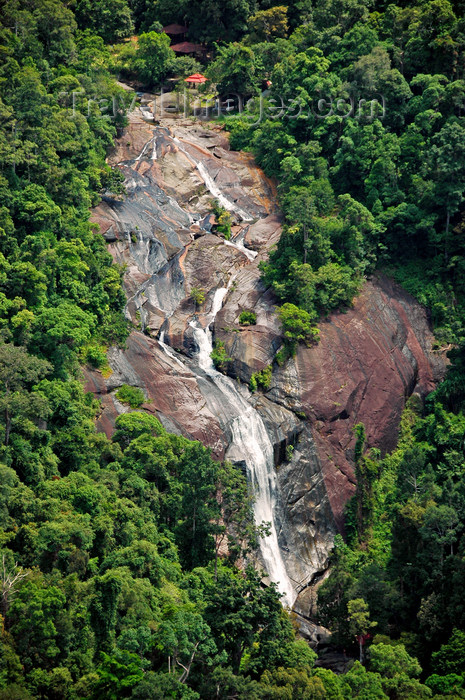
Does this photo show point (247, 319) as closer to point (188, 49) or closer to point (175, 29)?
point (188, 49)

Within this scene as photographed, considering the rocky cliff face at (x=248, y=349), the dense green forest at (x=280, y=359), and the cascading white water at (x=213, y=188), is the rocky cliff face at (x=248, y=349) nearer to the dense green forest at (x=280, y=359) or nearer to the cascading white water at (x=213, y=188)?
the cascading white water at (x=213, y=188)

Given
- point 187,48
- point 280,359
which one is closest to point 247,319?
point 280,359

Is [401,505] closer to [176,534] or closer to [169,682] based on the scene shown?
[176,534]

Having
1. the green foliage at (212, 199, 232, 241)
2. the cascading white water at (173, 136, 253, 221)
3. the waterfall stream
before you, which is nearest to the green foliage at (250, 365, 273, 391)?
the waterfall stream

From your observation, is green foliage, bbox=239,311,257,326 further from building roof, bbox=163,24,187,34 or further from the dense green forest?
building roof, bbox=163,24,187,34

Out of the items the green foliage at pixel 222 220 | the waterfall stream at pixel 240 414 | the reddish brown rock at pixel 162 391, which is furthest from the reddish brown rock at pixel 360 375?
the green foliage at pixel 222 220

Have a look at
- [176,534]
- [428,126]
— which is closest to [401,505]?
[176,534]

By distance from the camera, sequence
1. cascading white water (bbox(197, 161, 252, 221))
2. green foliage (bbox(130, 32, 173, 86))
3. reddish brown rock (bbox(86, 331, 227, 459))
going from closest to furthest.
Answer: reddish brown rock (bbox(86, 331, 227, 459)) → cascading white water (bbox(197, 161, 252, 221)) → green foliage (bbox(130, 32, 173, 86))
